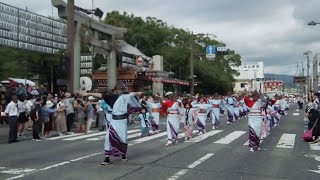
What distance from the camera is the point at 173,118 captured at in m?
16.3

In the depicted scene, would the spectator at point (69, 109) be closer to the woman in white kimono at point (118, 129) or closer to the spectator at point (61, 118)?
the spectator at point (61, 118)

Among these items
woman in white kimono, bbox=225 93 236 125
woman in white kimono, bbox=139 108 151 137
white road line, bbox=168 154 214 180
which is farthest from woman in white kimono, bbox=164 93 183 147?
woman in white kimono, bbox=225 93 236 125

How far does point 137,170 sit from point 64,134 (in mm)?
11401

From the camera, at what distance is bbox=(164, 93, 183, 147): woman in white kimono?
52.4 ft

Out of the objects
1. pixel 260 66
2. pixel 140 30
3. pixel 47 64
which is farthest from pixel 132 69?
pixel 260 66

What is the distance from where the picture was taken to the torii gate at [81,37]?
24875 mm

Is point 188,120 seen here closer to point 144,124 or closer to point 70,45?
point 144,124

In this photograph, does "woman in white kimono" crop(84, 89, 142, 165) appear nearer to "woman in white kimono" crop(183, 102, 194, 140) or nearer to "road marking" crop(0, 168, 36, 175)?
"road marking" crop(0, 168, 36, 175)

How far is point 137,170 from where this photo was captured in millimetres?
10422

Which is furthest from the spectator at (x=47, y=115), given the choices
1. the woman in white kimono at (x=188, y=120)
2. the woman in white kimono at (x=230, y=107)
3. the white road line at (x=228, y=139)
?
the woman in white kimono at (x=230, y=107)

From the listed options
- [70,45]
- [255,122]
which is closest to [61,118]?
[70,45]

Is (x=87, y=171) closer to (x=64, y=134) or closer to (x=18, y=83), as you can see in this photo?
(x=64, y=134)

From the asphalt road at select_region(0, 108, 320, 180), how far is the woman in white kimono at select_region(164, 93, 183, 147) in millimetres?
412

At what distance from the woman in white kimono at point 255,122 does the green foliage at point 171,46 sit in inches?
1861
